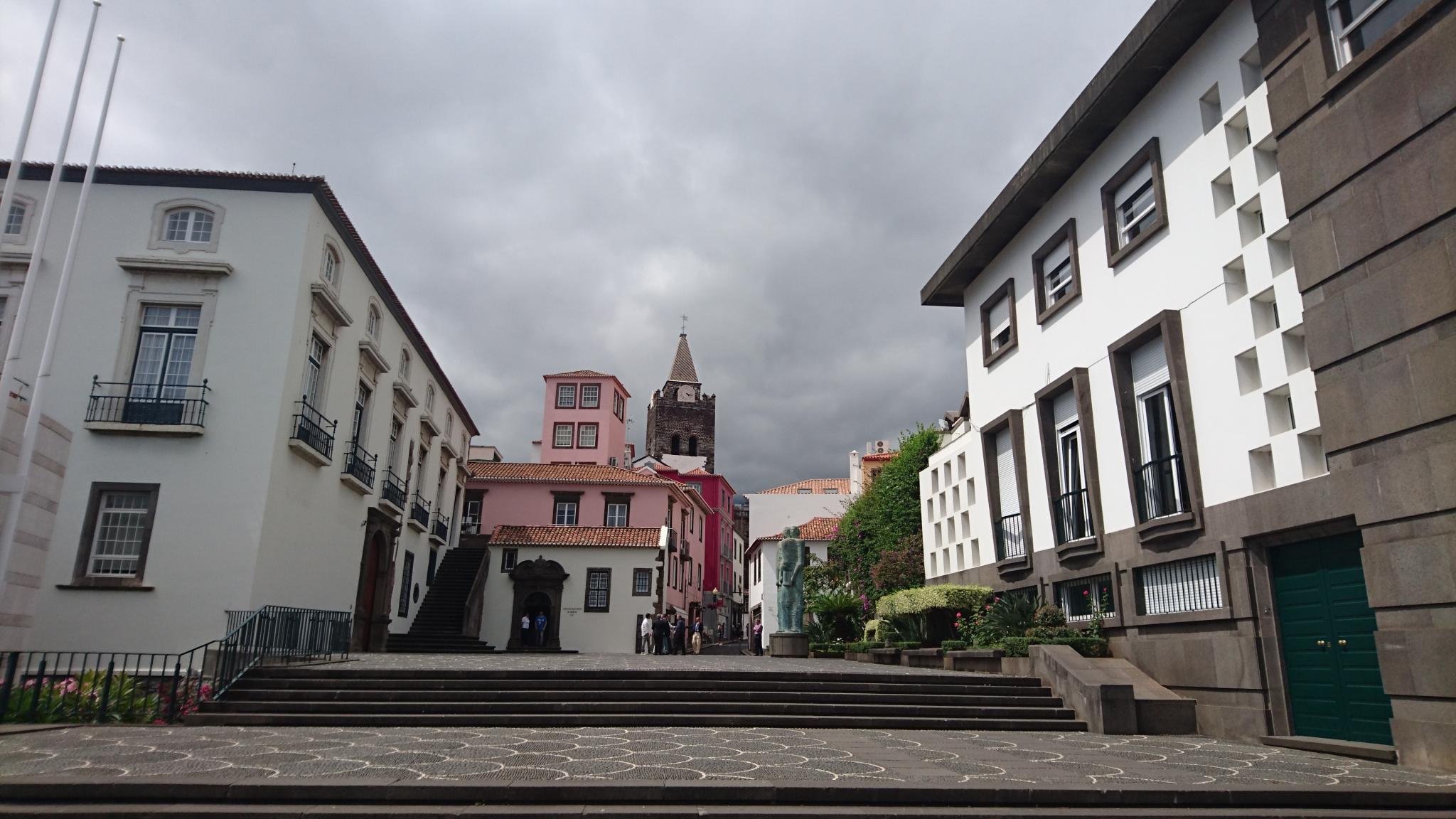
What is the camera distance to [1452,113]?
326 inches

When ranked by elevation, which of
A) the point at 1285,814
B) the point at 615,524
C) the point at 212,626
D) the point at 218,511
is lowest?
the point at 1285,814

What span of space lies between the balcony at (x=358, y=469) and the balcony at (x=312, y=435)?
3.95 feet

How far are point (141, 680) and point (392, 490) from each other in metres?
11.0

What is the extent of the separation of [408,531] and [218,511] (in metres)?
11.6

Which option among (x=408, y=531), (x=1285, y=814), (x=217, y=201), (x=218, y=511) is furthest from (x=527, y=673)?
(x=408, y=531)

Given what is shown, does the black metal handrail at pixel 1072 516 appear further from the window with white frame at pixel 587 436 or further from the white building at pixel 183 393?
the window with white frame at pixel 587 436

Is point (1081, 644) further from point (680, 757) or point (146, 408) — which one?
point (146, 408)

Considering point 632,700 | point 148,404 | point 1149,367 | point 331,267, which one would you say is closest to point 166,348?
point 148,404

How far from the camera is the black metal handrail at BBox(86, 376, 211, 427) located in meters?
16.9

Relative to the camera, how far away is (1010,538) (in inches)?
714

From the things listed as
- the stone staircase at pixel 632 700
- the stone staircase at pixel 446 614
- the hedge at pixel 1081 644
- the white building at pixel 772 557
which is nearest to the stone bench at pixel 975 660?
the hedge at pixel 1081 644

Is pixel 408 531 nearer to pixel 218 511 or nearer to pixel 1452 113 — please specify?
pixel 218 511

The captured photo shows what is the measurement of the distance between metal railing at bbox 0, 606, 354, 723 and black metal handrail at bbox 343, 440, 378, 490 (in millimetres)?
6644

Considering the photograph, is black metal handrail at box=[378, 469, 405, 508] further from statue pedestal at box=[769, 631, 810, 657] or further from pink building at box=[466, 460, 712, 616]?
pink building at box=[466, 460, 712, 616]
